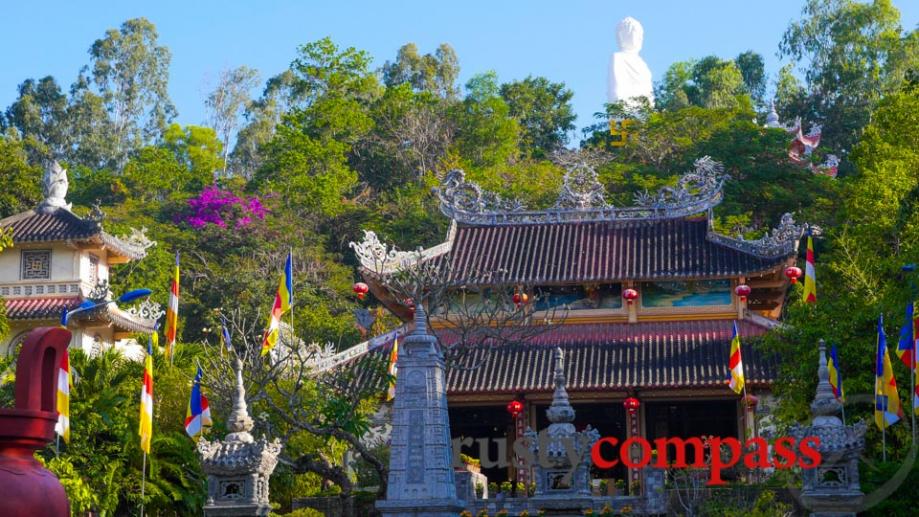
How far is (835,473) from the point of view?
55.9 ft

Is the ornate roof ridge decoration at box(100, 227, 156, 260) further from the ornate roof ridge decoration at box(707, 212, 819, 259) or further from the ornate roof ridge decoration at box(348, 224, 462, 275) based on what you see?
the ornate roof ridge decoration at box(707, 212, 819, 259)

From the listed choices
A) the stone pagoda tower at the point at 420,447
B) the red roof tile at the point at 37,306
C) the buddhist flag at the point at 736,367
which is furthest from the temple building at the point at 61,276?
the stone pagoda tower at the point at 420,447

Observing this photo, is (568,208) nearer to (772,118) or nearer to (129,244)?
(129,244)

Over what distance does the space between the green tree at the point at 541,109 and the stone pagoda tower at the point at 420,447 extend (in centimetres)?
4758

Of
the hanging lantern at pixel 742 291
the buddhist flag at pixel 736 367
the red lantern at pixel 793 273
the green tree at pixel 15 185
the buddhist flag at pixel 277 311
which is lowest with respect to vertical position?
the buddhist flag at pixel 736 367

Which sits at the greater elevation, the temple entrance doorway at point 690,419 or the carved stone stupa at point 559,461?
the temple entrance doorway at point 690,419

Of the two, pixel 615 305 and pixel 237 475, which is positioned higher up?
pixel 615 305

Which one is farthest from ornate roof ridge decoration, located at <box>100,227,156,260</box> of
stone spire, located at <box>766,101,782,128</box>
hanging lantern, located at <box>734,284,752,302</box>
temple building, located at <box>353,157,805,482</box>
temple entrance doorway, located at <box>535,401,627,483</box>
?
stone spire, located at <box>766,101,782,128</box>

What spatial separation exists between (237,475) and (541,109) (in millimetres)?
49825

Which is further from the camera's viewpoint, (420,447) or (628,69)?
(628,69)

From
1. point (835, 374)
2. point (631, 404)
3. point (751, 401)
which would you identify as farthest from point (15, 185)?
point (835, 374)

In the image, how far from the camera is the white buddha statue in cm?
7300

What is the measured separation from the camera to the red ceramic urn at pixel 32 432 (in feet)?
11.1

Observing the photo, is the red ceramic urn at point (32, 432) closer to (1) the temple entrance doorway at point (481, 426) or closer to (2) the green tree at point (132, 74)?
(1) the temple entrance doorway at point (481, 426)
